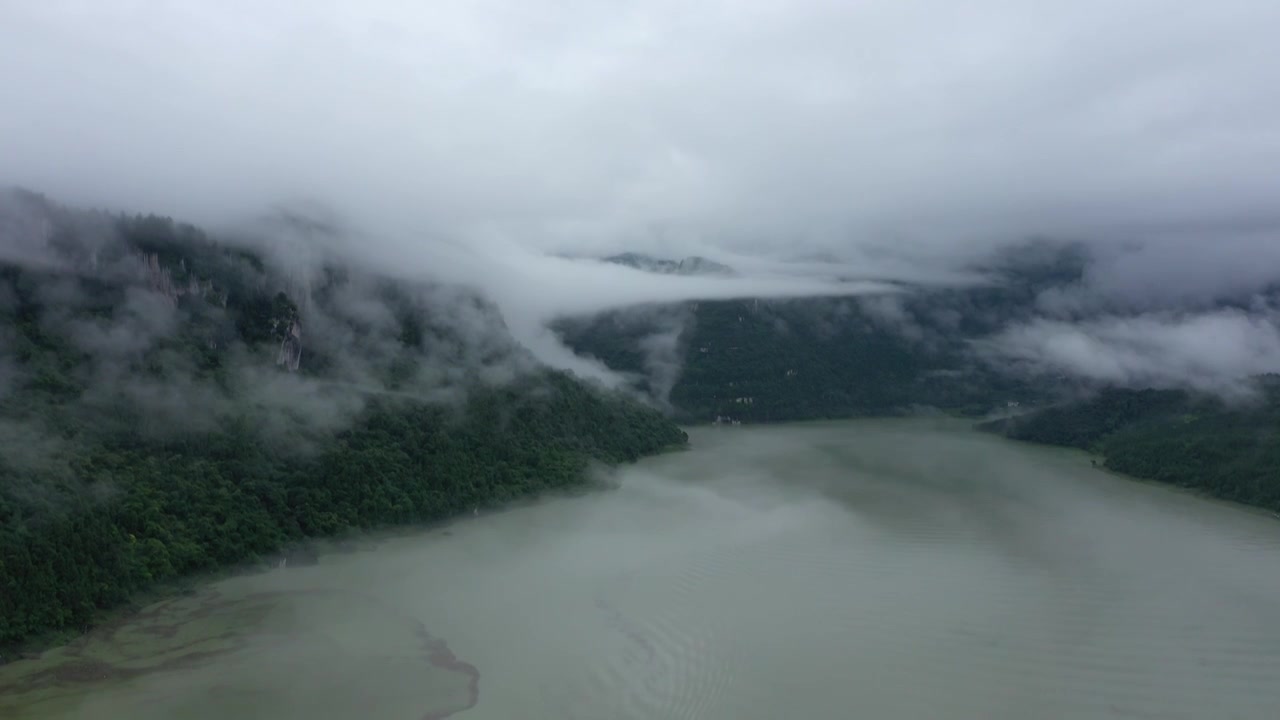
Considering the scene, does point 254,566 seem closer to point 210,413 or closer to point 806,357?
point 210,413

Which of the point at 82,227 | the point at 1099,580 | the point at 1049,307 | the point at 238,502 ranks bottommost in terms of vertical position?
the point at 238,502

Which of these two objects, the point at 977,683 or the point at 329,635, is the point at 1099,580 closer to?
the point at 977,683

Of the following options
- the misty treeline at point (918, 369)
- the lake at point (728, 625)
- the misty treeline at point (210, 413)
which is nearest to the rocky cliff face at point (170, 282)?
the misty treeline at point (210, 413)

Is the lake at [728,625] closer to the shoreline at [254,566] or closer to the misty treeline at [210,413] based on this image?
the shoreline at [254,566]

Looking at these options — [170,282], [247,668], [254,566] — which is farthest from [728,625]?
[170,282]

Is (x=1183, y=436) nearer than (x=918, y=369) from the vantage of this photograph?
Yes

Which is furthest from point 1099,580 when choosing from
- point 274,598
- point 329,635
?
point 274,598
